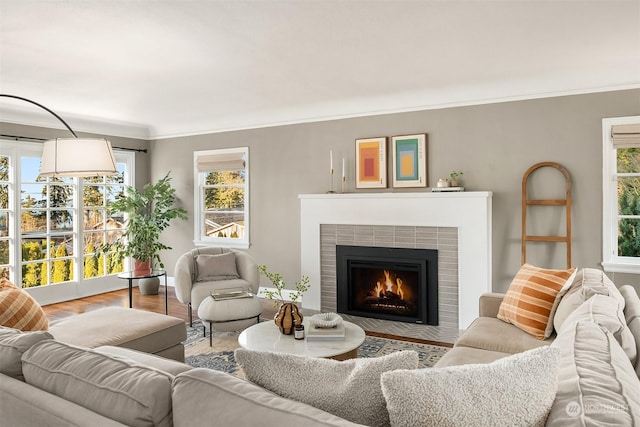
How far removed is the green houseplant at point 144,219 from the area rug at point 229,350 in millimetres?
2143

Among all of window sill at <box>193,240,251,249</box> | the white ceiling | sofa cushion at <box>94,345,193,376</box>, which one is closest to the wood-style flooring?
window sill at <box>193,240,251,249</box>

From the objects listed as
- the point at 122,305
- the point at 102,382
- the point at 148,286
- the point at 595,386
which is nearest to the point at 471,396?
the point at 595,386

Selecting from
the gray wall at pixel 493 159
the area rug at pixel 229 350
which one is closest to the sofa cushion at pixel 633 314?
the area rug at pixel 229 350

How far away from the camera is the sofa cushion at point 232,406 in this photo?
3.19 feet

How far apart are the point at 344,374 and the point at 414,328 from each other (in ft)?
11.4

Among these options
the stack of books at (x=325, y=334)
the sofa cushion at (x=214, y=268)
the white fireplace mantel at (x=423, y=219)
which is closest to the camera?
the stack of books at (x=325, y=334)

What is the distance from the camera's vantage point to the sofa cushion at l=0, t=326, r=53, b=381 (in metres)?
1.48

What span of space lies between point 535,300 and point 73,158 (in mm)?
2787

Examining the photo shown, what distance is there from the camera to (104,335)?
2703 mm

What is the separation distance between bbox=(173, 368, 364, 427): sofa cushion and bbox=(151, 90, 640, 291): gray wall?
151 inches

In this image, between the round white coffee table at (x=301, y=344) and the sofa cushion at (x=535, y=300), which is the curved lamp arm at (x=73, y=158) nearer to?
the round white coffee table at (x=301, y=344)

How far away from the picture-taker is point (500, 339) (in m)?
2.55

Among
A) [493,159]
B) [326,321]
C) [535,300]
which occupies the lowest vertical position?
[326,321]

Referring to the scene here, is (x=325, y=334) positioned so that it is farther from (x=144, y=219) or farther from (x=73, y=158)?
(x=144, y=219)
